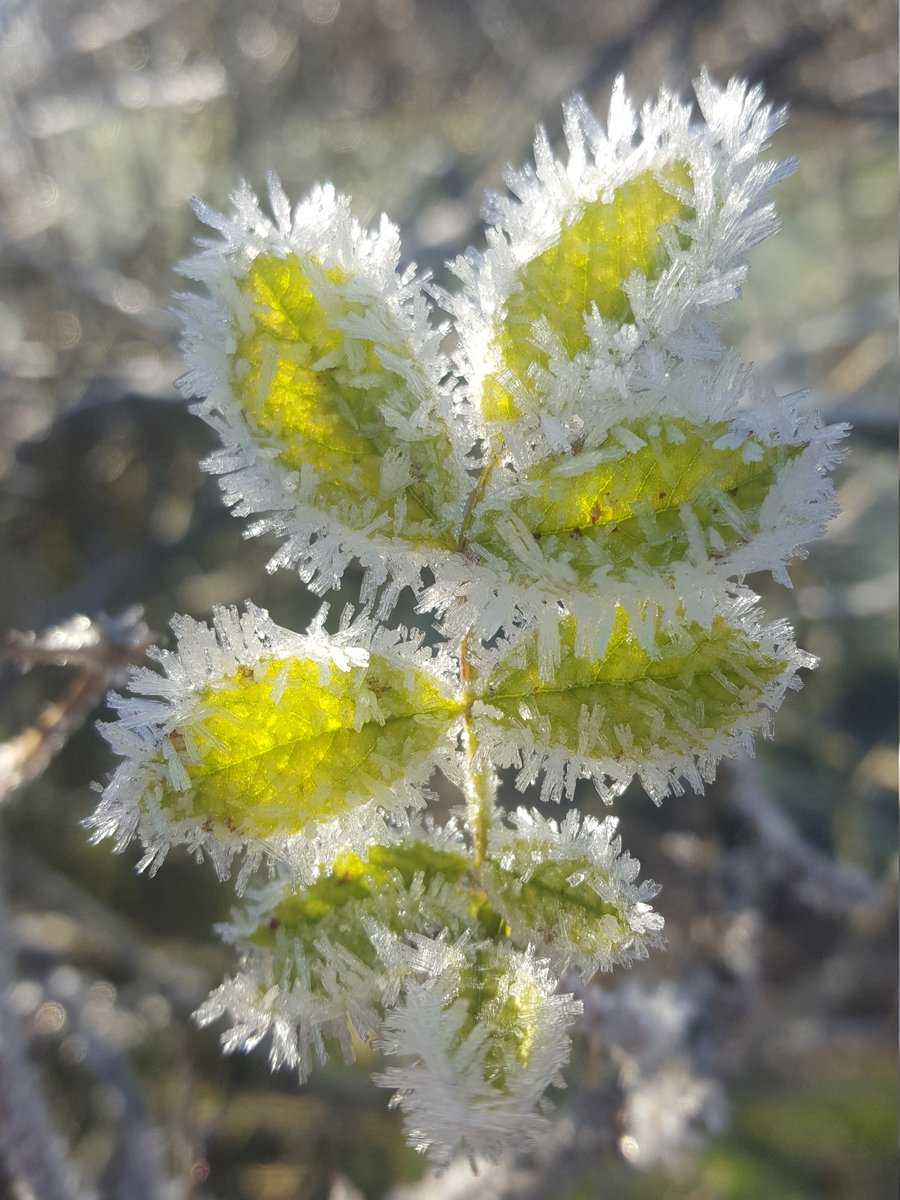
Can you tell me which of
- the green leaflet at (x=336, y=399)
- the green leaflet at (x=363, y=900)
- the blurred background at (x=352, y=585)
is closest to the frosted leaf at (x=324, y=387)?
the green leaflet at (x=336, y=399)

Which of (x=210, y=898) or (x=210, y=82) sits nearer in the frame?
(x=210, y=82)

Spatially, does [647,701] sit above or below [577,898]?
above

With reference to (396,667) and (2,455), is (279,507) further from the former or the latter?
(2,455)

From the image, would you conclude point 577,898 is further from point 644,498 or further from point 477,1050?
point 644,498

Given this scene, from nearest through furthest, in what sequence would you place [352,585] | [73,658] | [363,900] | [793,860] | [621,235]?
[621,235] → [363,900] → [73,658] → [793,860] → [352,585]

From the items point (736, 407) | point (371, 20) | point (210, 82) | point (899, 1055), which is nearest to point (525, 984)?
point (736, 407)

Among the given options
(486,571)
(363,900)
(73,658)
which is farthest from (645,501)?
(73,658)

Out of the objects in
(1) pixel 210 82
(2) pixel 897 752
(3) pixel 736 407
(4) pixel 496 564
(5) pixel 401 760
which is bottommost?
(5) pixel 401 760
